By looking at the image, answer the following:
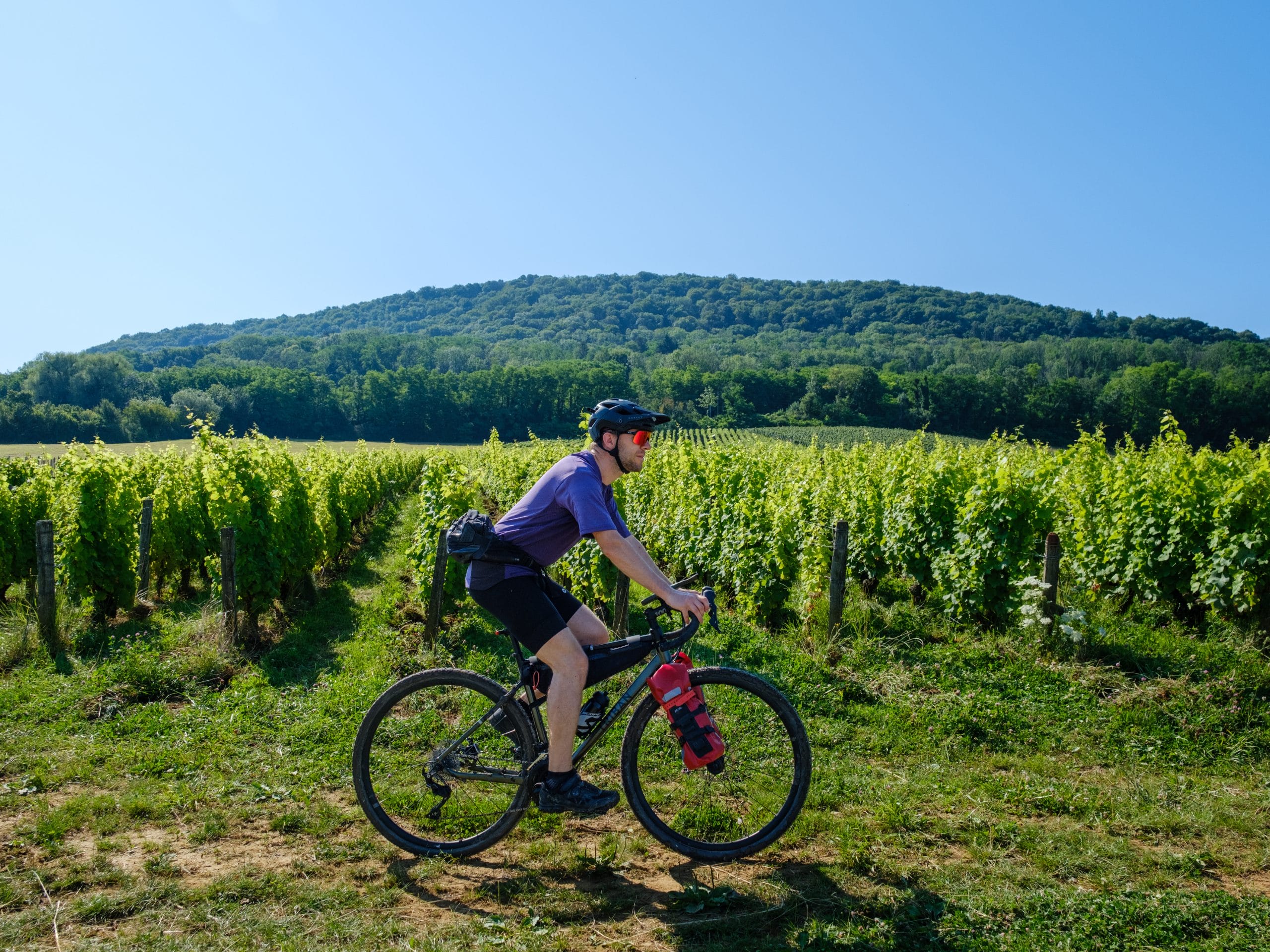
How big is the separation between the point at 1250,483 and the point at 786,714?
7393mm

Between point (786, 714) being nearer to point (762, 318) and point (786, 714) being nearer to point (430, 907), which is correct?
point (430, 907)

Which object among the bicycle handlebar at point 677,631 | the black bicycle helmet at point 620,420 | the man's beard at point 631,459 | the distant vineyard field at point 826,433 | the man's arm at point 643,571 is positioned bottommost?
the bicycle handlebar at point 677,631

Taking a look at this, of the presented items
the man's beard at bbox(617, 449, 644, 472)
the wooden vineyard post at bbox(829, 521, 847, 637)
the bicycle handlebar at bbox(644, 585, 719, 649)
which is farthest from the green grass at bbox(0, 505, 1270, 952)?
the man's beard at bbox(617, 449, 644, 472)

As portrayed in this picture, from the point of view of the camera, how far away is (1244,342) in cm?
7819

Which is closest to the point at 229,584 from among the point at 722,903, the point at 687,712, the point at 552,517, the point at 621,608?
the point at 621,608

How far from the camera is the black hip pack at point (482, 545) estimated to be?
3.60 m

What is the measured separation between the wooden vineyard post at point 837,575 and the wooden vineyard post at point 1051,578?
180 centimetres

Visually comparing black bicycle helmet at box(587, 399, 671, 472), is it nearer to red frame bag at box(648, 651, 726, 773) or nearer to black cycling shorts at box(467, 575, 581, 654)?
black cycling shorts at box(467, 575, 581, 654)

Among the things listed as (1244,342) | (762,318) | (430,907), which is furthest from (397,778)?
(762,318)

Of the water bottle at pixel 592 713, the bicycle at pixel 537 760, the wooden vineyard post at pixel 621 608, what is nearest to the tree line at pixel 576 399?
the wooden vineyard post at pixel 621 608

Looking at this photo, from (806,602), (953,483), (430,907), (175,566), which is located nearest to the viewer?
(430,907)

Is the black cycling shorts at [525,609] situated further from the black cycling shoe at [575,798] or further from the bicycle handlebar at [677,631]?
the black cycling shoe at [575,798]

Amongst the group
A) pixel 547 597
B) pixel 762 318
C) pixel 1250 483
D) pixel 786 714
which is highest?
pixel 762 318

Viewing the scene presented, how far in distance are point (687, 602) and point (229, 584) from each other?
5.51 meters
